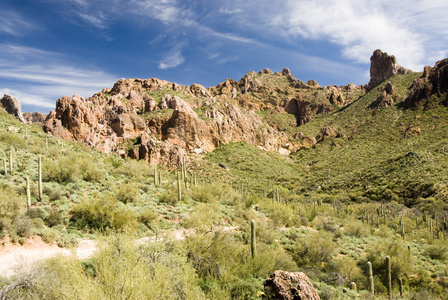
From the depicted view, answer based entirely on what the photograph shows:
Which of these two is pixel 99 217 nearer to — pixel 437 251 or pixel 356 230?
pixel 356 230

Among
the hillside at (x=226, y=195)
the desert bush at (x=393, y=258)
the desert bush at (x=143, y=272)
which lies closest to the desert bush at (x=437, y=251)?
the hillside at (x=226, y=195)

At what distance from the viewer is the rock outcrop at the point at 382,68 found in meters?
84.8

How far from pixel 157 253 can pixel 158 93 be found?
218ft

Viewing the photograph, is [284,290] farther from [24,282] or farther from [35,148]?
[35,148]

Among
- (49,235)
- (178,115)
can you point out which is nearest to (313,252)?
(49,235)

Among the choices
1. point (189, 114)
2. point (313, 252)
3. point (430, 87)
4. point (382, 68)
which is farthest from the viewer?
point (382, 68)

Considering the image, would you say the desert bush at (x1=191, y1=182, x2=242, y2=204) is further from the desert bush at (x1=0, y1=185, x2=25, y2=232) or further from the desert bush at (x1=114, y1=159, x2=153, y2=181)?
the desert bush at (x1=0, y1=185, x2=25, y2=232)

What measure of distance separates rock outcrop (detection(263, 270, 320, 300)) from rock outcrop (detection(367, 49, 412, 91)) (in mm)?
96980

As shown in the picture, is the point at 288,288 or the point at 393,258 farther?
the point at 393,258

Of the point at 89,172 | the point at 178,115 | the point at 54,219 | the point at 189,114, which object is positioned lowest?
the point at 54,219

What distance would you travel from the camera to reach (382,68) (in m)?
88.6

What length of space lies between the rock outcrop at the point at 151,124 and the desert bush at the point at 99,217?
3141cm

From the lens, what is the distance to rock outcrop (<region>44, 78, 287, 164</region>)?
4412cm

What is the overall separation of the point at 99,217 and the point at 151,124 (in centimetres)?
4336
